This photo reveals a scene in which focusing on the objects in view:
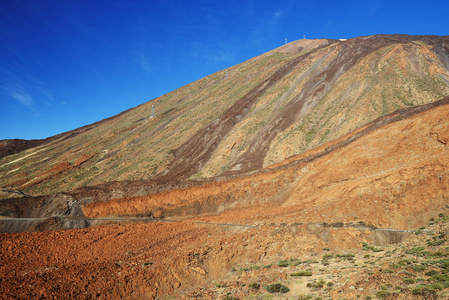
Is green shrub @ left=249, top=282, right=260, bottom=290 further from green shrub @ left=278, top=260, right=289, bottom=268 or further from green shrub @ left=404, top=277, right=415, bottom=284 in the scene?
green shrub @ left=404, top=277, right=415, bottom=284

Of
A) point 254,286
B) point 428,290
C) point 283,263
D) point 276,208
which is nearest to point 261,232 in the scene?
point 283,263

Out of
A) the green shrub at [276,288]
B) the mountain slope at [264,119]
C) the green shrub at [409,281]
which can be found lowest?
the green shrub at [276,288]

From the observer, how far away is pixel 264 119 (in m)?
47.7

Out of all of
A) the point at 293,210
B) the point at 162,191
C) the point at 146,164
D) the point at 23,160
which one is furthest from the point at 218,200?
the point at 23,160

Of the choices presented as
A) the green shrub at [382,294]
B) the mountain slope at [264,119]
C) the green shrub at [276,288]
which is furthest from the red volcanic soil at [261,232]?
the mountain slope at [264,119]

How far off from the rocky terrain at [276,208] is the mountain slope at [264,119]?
0.38m

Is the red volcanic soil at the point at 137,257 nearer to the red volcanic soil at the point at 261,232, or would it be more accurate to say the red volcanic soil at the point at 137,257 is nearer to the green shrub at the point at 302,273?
the red volcanic soil at the point at 261,232

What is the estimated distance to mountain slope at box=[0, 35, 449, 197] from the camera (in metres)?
37.8

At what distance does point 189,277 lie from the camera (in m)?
13.2

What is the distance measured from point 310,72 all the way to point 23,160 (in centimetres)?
8969

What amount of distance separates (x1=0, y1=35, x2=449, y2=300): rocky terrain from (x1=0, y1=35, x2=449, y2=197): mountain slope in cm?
38

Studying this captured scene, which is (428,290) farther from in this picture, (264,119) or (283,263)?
(264,119)

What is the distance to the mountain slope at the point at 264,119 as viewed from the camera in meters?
37.8

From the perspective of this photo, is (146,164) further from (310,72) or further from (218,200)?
(310,72)
